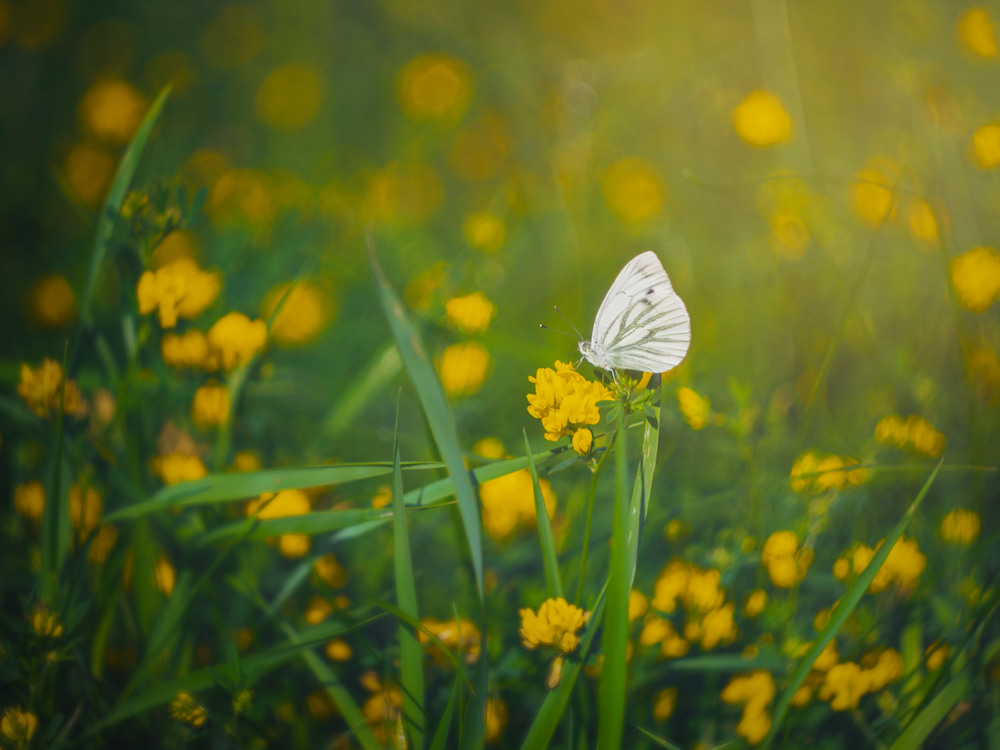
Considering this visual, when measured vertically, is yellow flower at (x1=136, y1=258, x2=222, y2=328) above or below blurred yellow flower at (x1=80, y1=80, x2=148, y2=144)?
below

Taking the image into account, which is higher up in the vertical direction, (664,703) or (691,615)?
(691,615)

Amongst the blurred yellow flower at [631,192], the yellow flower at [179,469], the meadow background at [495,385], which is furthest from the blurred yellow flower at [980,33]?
the yellow flower at [179,469]

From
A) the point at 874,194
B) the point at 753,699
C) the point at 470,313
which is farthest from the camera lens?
the point at 874,194

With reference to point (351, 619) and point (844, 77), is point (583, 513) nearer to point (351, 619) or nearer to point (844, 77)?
point (351, 619)

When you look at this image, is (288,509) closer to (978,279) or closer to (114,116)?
(114,116)

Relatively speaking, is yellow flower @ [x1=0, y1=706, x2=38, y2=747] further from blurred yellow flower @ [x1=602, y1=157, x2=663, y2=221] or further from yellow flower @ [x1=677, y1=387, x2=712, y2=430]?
blurred yellow flower @ [x1=602, y1=157, x2=663, y2=221]

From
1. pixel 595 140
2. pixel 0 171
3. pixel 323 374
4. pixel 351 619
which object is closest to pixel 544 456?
pixel 351 619

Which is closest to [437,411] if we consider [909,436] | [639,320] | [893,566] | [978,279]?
[639,320]

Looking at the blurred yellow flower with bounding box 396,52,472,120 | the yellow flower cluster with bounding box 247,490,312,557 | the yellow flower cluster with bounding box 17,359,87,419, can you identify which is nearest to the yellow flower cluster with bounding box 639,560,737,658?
the yellow flower cluster with bounding box 247,490,312,557
